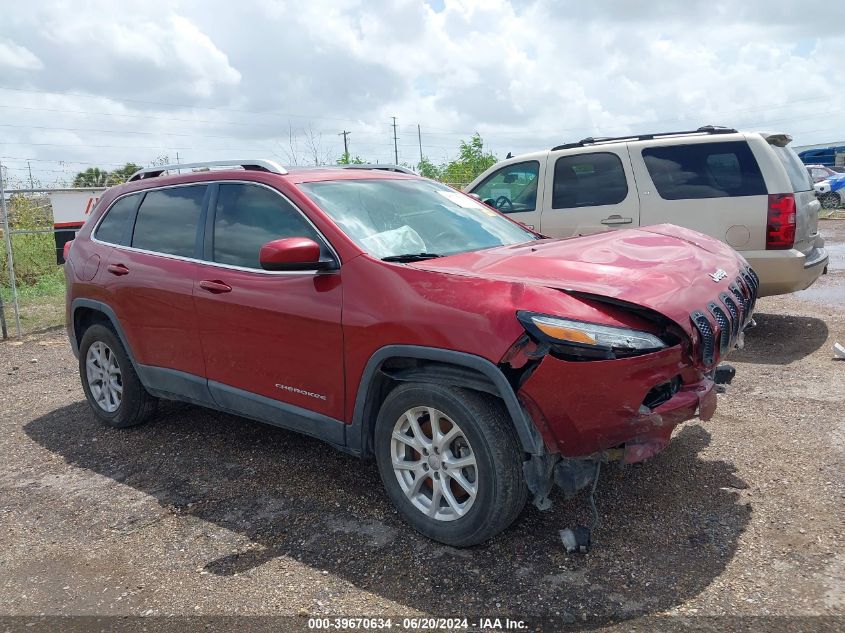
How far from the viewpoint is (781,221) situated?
21.2 ft

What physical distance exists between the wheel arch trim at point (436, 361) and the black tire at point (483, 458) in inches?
3.5

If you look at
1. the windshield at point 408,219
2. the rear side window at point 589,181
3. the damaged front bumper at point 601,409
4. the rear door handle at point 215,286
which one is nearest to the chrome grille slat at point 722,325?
the damaged front bumper at point 601,409

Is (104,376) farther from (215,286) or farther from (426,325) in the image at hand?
(426,325)

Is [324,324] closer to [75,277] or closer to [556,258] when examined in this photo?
[556,258]

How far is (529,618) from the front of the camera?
282 centimetres

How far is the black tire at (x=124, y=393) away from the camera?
511cm

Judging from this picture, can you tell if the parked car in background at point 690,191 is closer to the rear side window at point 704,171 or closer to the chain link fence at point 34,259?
the rear side window at point 704,171

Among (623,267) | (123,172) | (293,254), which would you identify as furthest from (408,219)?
(123,172)

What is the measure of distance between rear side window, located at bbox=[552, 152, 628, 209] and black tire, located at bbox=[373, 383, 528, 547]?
4.80 metres

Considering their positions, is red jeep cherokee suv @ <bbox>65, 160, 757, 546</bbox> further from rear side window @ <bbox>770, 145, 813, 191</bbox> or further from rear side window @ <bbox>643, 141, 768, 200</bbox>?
rear side window @ <bbox>770, 145, 813, 191</bbox>

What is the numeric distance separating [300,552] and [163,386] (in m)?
1.89

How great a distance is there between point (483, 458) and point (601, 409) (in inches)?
21.8

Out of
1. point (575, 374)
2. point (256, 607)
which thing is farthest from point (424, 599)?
point (575, 374)

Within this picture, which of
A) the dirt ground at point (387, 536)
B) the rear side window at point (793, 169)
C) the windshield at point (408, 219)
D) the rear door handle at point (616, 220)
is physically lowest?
the dirt ground at point (387, 536)
